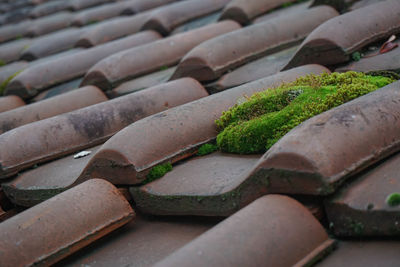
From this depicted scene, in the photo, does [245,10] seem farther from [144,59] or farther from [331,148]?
[331,148]

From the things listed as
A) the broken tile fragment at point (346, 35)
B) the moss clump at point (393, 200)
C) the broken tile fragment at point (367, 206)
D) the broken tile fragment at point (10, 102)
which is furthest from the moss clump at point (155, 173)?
the broken tile fragment at point (10, 102)

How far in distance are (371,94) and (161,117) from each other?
40.0 inches

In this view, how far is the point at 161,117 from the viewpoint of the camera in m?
2.55

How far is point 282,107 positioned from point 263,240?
93 cm

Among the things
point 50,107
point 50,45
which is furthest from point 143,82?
point 50,45

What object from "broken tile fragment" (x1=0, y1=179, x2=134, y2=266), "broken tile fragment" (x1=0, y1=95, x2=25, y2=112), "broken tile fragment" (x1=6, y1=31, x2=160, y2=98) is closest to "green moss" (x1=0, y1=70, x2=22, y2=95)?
"broken tile fragment" (x1=6, y1=31, x2=160, y2=98)

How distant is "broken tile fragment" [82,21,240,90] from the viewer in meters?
3.67

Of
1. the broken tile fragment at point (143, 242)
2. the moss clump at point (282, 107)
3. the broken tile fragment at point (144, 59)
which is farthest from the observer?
the broken tile fragment at point (144, 59)

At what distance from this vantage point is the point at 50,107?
11.1 feet

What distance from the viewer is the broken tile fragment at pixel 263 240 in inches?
63.2

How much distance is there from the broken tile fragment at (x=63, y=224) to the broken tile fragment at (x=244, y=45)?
4.21ft

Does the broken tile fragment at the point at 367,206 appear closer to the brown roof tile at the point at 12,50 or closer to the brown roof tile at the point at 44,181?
the brown roof tile at the point at 44,181

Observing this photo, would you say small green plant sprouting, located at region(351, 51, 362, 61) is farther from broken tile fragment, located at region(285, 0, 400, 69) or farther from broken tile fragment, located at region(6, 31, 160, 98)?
broken tile fragment, located at region(6, 31, 160, 98)

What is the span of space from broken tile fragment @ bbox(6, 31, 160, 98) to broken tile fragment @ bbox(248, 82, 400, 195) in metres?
2.60
